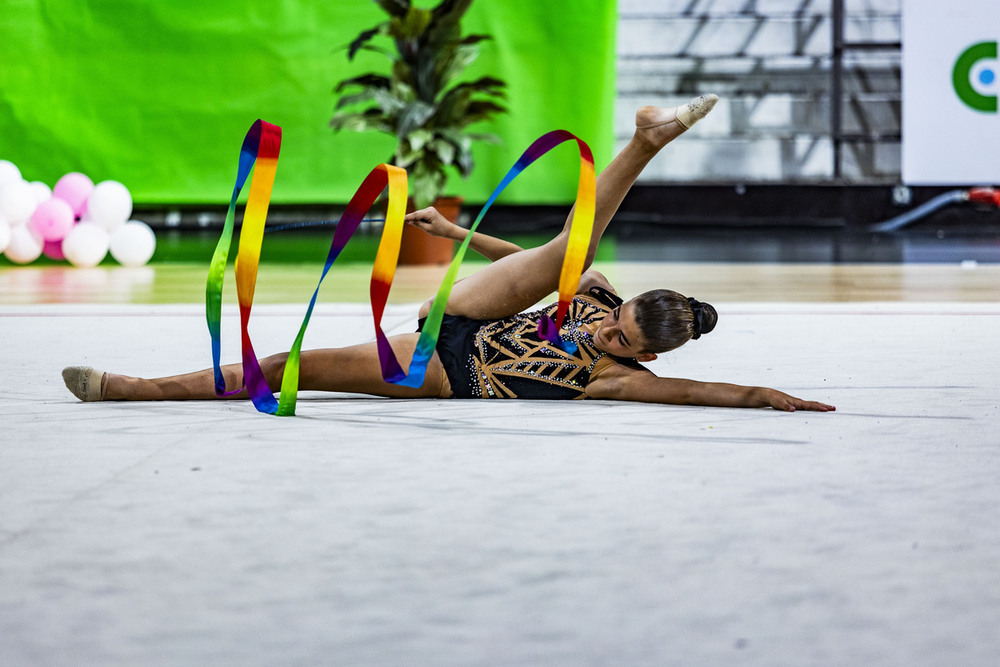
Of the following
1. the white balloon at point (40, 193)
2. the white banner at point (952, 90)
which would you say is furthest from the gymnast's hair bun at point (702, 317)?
the white banner at point (952, 90)

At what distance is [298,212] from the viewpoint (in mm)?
7309

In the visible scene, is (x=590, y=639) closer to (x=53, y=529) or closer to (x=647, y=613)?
(x=647, y=613)

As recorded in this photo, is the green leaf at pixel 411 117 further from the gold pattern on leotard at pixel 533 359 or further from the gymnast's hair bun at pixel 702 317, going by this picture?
the gymnast's hair bun at pixel 702 317

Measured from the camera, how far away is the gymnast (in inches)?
71.0

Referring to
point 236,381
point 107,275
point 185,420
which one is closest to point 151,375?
point 236,381

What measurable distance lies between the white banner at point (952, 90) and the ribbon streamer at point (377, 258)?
221 inches

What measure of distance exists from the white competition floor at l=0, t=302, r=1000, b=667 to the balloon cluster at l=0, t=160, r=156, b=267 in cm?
341

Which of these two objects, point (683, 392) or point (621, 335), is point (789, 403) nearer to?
point (683, 392)

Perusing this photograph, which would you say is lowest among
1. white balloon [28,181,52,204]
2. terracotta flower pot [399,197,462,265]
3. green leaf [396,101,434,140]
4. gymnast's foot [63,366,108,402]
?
gymnast's foot [63,366,108,402]

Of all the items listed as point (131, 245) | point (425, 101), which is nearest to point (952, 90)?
point (425, 101)

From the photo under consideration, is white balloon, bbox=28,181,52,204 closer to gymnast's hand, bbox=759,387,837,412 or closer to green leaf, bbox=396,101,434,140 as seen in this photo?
green leaf, bbox=396,101,434,140

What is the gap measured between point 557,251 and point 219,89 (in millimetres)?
5470

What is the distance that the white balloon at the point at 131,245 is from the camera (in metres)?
5.18

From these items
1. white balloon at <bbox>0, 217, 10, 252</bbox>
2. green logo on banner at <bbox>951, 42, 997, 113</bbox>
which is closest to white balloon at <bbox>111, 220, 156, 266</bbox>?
white balloon at <bbox>0, 217, 10, 252</bbox>
